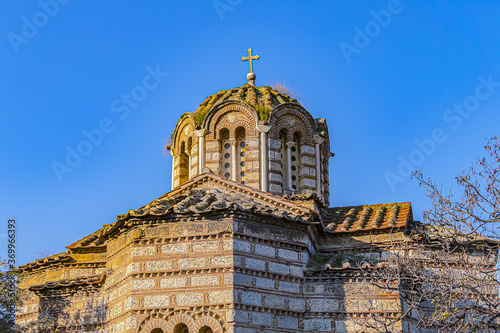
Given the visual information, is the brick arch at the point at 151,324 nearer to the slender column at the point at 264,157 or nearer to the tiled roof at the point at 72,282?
the tiled roof at the point at 72,282

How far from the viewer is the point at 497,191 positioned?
12.4 m

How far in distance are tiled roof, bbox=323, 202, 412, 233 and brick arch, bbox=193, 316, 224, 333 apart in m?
4.77

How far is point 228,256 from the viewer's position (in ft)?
49.9

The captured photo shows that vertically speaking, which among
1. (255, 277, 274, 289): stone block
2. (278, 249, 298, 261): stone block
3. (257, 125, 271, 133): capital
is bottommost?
(255, 277, 274, 289): stone block

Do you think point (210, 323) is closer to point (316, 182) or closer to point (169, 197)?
point (169, 197)

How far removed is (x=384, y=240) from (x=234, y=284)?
4890 millimetres

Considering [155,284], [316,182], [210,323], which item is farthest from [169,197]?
[316,182]

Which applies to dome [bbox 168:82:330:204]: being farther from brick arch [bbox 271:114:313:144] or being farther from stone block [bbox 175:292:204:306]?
stone block [bbox 175:292:204:306]

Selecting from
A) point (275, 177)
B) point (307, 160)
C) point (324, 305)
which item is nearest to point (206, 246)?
point (324, 305)

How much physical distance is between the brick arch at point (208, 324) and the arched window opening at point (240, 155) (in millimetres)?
5878

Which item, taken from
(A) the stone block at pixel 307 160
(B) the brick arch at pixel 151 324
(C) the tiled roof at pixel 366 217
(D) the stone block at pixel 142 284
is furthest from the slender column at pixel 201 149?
(B) the brick arch at pixel 151 324

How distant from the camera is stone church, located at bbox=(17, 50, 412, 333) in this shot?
596 inches

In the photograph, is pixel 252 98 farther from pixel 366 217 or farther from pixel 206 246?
pixel 206 246

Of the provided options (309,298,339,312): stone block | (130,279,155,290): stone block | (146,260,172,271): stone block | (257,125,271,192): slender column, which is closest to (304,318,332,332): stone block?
(309,298,339,312): stone block
